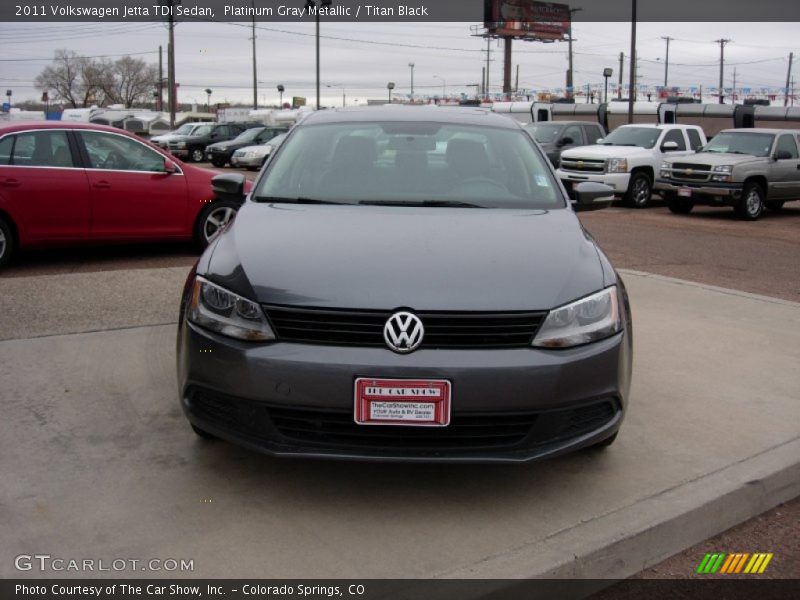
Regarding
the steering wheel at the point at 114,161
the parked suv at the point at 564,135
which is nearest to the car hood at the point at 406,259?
the steering wheel at the point at 114,161

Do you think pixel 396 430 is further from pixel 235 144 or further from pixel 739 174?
pixel 235 144

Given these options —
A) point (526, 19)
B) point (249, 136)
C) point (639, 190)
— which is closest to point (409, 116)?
point (639, 190)

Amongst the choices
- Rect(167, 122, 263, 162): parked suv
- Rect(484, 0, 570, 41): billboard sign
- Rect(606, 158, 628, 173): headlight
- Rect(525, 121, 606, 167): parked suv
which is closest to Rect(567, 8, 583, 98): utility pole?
Rect(484, 0, 570, 41): billboard sign

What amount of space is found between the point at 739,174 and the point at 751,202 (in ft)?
2.38

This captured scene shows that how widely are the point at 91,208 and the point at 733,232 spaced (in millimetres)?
10714

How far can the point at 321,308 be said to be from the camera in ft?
11.0

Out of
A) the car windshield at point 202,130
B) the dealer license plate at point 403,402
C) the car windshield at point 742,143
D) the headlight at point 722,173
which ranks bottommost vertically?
the dealer license plate at point 403,402

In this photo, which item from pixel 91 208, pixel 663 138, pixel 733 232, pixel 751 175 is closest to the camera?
pixel 91 208

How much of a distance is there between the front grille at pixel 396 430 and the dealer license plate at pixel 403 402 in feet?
0.14

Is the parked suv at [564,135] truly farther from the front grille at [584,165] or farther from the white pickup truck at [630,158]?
the front grille at [584,165]

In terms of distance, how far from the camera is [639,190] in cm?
1947

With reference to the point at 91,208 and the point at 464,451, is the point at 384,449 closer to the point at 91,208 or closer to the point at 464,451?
the point at 464,451

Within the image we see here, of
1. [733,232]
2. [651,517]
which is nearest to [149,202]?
[651,517]

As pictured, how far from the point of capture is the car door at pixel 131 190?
366 inches
